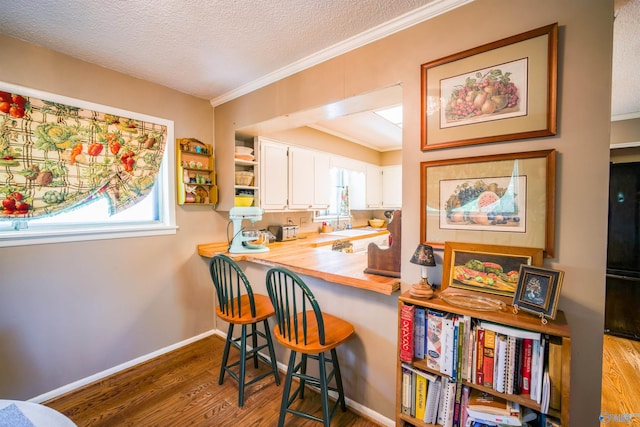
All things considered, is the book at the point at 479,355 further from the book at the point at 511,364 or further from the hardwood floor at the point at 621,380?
the hardwood floor at the point at 621,380

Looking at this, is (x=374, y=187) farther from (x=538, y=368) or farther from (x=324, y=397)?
(x=538, y=368)

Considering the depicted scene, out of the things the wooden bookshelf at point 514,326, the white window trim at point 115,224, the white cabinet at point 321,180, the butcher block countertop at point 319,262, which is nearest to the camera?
the wooden bookshelf at point 514,326

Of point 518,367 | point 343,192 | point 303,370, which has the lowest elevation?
point 303,370

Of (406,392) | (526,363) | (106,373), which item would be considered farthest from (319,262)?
(106,373)

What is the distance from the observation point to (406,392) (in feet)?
4.39

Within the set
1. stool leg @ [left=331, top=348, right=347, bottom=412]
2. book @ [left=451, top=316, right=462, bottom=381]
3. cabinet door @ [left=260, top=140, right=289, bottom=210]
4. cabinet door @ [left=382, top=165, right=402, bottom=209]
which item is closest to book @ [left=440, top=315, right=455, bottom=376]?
book @ [left=451, top=316, right=462, bottom=381]

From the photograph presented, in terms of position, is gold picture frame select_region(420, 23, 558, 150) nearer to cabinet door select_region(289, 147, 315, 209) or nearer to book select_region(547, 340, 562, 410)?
book select_region(547, 340, 562, 410)

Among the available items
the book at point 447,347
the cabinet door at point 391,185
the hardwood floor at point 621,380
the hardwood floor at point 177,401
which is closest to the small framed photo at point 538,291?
the book at point 447,347

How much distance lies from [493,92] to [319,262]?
1539 mm

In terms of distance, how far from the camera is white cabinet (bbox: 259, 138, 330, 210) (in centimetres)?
288

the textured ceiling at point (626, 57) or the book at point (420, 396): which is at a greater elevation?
the textured ceiling at point (626, 57)

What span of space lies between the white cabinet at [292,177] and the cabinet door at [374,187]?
4.16 ft

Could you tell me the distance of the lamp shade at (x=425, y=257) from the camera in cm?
133

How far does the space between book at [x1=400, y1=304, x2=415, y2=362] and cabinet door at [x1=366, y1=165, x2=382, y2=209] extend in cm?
342
